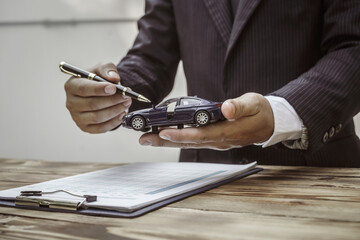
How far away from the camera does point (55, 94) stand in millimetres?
3555

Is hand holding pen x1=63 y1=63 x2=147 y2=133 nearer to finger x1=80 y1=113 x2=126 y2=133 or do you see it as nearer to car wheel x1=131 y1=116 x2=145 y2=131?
finger x1=80 y1=113 x2=126 y2=133

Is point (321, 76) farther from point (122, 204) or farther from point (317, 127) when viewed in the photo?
→ point (122, 204)

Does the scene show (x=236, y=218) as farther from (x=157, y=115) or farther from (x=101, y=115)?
(x=101, y=115)

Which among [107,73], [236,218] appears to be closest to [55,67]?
[107,73]

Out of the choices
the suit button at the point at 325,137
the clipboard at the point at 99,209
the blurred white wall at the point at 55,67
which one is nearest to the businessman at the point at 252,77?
the suit button at the point at 325,137

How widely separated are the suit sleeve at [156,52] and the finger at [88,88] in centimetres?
42

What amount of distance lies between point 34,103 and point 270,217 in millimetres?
3289

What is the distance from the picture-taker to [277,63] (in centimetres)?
142

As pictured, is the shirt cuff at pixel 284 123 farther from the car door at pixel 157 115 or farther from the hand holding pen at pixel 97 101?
the hand holding pen at pixel 97 101

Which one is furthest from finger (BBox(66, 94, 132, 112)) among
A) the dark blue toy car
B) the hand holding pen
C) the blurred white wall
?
the blurred white wall

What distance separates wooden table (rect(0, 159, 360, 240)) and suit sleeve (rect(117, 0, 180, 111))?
0.77m

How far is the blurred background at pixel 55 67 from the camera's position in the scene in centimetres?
334

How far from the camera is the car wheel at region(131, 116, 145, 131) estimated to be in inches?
39.4

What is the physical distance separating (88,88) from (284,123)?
513 millimetres
